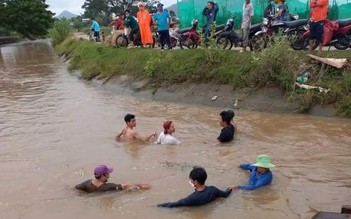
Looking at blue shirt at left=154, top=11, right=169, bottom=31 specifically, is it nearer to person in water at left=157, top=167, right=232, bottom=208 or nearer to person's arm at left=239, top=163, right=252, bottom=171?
person's arm at left=239, top=163, right=252, bottom=171

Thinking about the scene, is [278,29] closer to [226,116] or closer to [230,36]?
[230,36]

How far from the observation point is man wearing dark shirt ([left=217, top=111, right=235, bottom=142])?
825 cm

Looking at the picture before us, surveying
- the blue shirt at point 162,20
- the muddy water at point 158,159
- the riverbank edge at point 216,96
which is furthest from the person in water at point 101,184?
the blue shirt at point 162,20

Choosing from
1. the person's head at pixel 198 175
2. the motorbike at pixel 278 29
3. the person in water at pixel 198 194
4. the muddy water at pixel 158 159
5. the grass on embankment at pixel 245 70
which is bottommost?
the muddy water at pixel 158 159

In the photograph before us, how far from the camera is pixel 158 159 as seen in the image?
7.93 metres

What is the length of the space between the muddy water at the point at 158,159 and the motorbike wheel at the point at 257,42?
2579 mm

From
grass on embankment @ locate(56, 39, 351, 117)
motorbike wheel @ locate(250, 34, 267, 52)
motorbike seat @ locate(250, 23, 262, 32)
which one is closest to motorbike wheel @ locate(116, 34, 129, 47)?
grass on embankment @ locate(56, 39, 351, 117)

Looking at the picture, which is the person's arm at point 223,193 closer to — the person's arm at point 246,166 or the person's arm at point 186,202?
the person's arm at point 186,202

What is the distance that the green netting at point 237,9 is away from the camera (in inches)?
635

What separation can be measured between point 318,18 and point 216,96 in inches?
125

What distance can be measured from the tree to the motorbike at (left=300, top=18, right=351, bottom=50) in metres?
50.1

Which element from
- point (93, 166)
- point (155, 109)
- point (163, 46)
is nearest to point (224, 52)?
point (155, 109)

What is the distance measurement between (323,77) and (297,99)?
0.81 meters

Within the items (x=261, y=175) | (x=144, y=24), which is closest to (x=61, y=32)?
(x=144, y=24)
